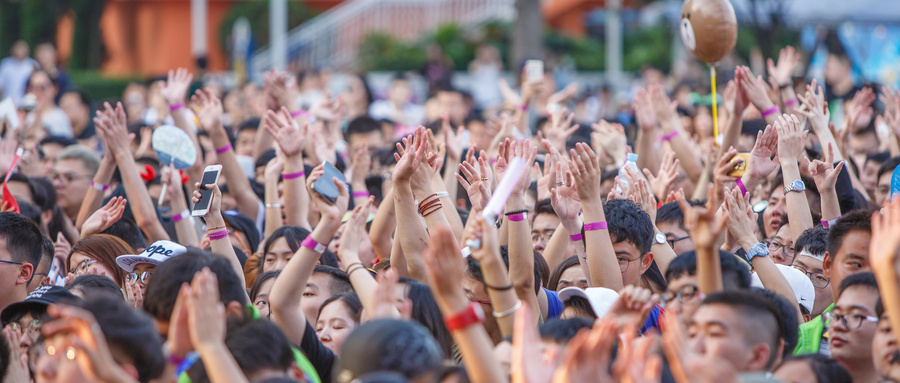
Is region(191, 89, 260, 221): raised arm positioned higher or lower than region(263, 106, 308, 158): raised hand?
lower

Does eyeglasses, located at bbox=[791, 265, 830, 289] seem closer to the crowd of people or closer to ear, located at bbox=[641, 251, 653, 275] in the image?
the crowd of people

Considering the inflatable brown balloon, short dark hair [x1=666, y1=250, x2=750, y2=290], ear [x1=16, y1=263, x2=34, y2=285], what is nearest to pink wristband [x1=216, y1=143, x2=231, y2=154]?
ear [x1=16, y1=263, x2=34, y2=285]

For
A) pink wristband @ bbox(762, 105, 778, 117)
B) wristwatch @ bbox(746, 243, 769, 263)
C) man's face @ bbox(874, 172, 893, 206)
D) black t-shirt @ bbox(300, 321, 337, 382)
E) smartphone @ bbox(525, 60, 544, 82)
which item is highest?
smartphone @ bbox(525, 60, 544, 82)

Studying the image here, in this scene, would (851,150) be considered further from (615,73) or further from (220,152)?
(615,73)

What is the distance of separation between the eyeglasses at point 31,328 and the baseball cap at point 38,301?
0.18 feet

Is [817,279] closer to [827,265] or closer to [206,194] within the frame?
[827,265]

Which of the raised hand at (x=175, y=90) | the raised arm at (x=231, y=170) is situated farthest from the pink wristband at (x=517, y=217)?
the raised hand at (x=175, y=90)

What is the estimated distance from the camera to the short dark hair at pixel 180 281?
345cm

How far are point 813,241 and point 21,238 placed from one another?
12.7 feet

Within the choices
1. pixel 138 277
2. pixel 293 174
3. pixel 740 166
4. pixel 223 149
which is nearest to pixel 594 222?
pixel 740 166

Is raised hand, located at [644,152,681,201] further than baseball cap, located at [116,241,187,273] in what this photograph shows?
Yes

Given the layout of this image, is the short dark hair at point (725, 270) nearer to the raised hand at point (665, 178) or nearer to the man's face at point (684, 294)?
the man's face at point (684, 294)

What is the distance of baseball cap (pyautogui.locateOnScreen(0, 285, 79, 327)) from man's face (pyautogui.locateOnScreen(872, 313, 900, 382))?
3113mm

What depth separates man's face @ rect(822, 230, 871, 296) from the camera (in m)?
4.30
